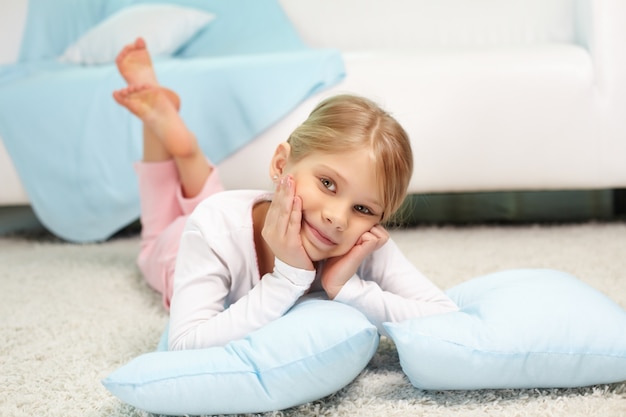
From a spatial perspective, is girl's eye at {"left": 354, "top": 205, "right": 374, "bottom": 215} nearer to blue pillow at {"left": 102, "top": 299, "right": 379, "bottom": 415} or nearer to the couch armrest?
blue pillow at {"left": 102, "top": 299, "right": 379, "bottom": 415}

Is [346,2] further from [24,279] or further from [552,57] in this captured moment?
[24,279]

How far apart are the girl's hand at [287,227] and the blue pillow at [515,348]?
14 cm

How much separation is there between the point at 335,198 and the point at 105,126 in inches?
43.4

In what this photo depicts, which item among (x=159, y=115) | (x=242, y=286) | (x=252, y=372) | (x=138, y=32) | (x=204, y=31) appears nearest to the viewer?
(x=252, y=372)

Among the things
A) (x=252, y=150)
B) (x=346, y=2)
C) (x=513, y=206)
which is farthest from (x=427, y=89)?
(x=346, y=2)

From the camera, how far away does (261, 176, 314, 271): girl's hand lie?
3.19ft

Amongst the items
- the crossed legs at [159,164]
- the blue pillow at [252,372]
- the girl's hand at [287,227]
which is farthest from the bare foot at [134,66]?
the blue pillow at [252,372]

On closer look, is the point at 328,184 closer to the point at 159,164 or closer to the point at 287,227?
the point at 287,227

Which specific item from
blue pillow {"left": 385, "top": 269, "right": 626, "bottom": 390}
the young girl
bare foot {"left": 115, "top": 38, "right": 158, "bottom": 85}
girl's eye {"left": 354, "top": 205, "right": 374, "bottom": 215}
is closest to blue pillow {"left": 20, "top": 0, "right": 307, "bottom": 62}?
bare foot {"left": 115, "top": 38, "right": 158, "bottom": 85}

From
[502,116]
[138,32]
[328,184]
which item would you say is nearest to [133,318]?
[328,184]

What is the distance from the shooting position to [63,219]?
196 centimetres

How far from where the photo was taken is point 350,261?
1.02 metres

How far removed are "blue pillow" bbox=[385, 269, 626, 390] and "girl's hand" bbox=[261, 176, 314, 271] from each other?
0.45 feet

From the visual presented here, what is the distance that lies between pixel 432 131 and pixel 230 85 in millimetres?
482
